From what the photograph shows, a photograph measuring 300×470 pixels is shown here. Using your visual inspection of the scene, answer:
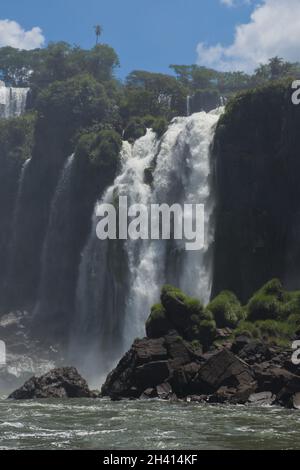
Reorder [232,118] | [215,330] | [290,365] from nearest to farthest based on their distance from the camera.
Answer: [290,365] < [215,330] < [232,118]

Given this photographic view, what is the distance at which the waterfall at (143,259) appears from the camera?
55156mm

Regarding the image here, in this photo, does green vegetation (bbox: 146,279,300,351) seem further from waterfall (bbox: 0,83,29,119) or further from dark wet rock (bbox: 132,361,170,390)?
waterfall (bbox: 0,83,29,119)

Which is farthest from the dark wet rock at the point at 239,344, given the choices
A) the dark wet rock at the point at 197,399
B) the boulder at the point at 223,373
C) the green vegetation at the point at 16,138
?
the green vegetation at the point at 16,138

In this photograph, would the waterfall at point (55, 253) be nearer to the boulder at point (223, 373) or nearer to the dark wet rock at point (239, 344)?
the dark wet rock at point (239, 344)

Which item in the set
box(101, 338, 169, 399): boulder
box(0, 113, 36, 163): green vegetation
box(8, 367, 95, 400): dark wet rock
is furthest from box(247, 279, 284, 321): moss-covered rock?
box(0, 113, 36, 163): green vegetation

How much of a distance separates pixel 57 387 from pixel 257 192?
73.2ft

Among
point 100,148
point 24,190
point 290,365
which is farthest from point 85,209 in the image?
point 290,365

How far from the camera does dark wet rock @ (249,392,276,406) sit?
34.1 m

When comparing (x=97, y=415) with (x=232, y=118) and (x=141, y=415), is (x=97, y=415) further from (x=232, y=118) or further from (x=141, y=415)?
(x=232, y=118)

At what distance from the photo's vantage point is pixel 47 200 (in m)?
73.2

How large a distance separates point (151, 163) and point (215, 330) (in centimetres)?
2341

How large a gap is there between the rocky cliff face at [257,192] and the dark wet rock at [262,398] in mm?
16620

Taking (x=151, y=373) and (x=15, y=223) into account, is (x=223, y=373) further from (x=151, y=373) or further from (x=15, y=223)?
(x=15, y=223)

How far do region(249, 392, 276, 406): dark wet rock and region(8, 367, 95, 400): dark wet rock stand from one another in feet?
35.7
